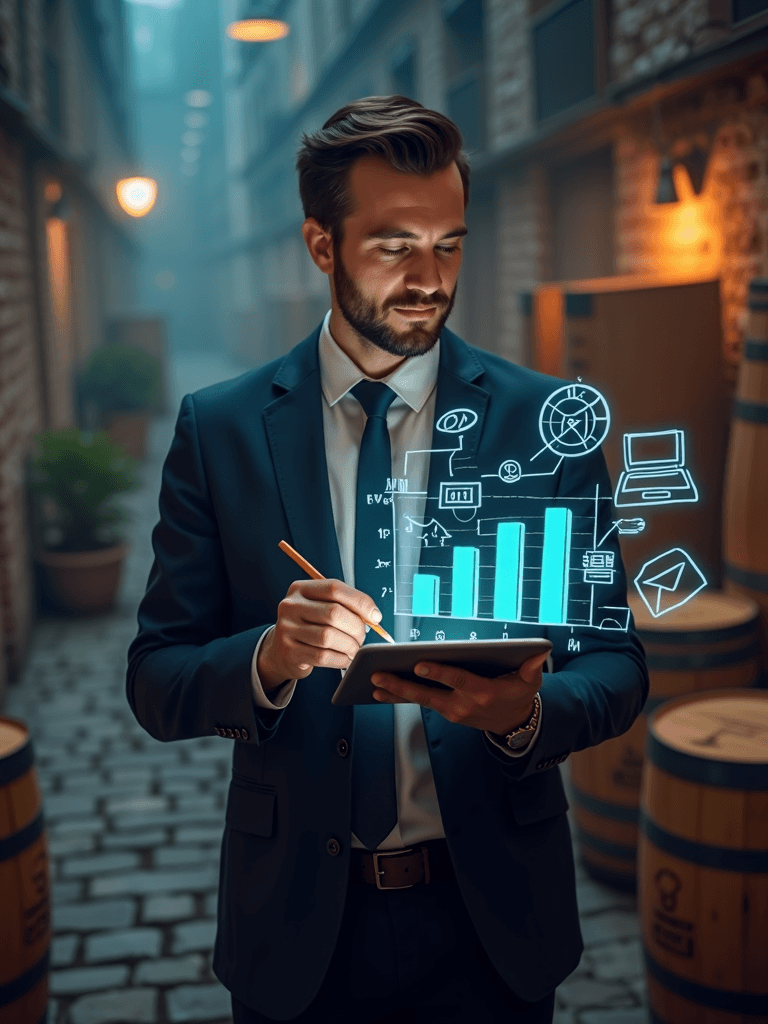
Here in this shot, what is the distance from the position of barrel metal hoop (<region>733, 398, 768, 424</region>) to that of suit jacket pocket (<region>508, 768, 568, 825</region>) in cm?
206

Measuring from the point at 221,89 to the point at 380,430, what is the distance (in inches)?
1304

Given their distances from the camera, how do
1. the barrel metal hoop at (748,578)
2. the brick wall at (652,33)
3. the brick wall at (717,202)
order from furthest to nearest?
the brick wall at (652,33), the brick wall at (717,202), the barrel metal hoop at (748,578)

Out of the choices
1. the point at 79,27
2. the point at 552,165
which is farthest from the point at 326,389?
the point at 79,27

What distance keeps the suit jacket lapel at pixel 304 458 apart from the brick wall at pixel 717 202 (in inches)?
149

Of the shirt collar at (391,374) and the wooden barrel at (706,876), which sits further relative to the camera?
the wooden barrel at (706,876)

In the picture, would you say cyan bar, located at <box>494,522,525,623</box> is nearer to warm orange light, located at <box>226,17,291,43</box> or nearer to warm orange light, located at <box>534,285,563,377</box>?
warm orange light, located at <box>534,285,563,377</box>

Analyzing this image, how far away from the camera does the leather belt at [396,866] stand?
1.63 m

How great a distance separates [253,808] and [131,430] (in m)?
11.8

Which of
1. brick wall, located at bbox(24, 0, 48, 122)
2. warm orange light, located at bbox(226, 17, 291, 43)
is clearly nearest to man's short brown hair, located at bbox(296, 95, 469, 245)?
brick wall, located at bbox(24, 0, 48, 122)

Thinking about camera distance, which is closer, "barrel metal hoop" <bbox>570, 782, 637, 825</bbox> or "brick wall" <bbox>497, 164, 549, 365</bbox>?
"barrel metal hoop" <bbox>570, 782, 637, 825</bbox>

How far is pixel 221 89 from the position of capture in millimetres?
31953

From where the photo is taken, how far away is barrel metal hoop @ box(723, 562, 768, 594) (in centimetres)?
353

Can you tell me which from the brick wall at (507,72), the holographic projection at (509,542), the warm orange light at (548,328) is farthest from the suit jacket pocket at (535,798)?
the brick wall at (507,72)

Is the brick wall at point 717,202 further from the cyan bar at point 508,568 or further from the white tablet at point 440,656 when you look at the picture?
the white tablet at point 440,656
